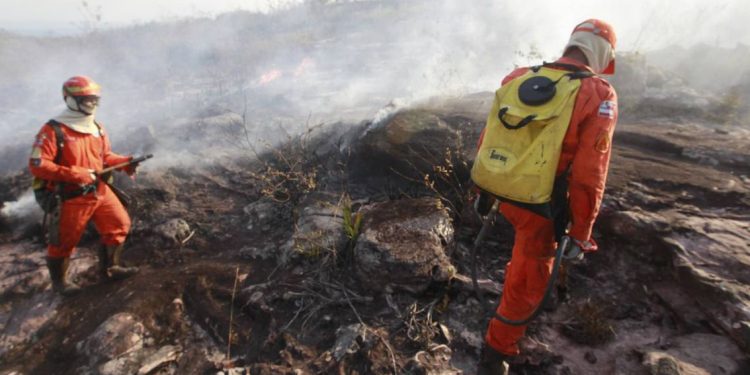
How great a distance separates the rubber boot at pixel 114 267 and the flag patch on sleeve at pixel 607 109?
3857 mm

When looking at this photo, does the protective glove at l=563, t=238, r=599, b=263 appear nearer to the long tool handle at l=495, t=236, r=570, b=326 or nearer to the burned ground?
the long tool handle at l=495, t=236, r=570, b=326

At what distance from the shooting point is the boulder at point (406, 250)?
101 inches

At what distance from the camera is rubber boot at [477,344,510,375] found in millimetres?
2059

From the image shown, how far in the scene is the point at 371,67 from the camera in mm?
11031

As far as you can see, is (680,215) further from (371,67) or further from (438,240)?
(371,67)

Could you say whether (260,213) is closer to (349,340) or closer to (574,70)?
(349,340)

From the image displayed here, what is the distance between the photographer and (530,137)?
1782 millimetres

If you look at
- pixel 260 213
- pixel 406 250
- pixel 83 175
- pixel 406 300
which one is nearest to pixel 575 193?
pixel 406 250

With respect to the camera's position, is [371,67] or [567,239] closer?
[567,239]

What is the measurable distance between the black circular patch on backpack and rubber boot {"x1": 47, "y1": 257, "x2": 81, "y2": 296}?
3.84 meters

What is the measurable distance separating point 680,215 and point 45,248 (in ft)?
19.3

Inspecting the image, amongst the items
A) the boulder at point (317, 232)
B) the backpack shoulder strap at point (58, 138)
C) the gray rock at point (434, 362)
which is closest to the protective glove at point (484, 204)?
the gray rock at point (434, 362)

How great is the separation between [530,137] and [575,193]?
1.13 ft

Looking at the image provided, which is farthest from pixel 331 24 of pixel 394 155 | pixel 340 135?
pixel 394 155
